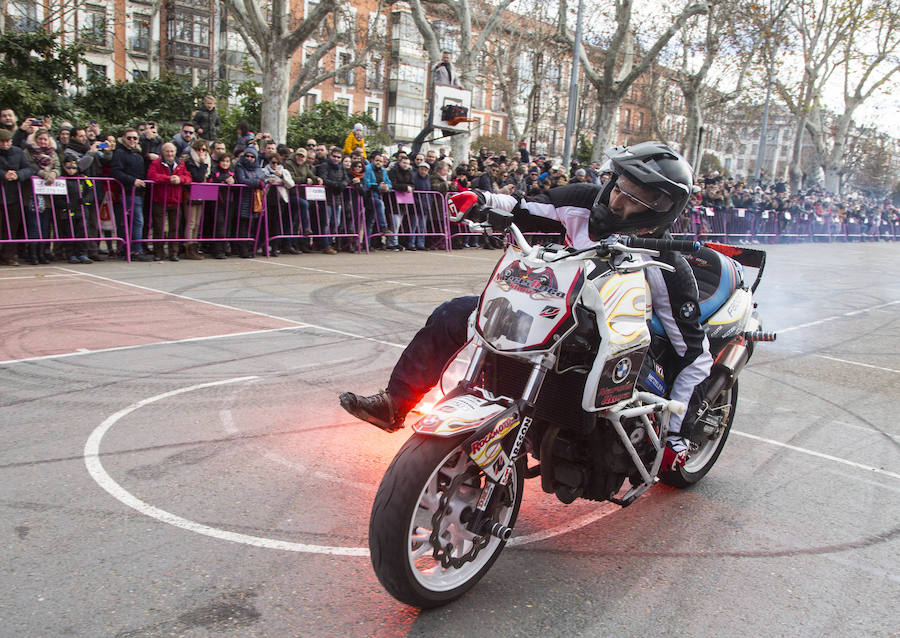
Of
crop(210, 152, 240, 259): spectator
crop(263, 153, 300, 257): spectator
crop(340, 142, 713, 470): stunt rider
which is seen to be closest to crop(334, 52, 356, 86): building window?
crop(263, 153, 300, 257): spectator

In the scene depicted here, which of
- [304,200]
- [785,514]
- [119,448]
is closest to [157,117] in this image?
[304,200]

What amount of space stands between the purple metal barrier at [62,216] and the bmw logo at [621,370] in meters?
10.0

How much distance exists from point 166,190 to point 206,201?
3.07 feet

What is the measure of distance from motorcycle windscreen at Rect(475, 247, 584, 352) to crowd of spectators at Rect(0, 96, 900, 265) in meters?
9.72

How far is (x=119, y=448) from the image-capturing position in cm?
436

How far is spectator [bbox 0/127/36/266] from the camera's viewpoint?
10.7 meters

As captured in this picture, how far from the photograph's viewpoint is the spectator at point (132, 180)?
11797 mm

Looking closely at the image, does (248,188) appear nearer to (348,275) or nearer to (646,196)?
(348,275)

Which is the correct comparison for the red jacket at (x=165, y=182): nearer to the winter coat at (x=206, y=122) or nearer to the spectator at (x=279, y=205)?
the spectator at (x=279, y=205)

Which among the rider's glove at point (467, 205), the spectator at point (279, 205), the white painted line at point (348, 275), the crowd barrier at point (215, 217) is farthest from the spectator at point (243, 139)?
the rider's glove at point (467, 205)

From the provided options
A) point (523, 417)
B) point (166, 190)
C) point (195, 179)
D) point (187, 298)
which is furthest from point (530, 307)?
point (195, 179)

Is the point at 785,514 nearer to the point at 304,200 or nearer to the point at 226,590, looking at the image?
the point at 226,590

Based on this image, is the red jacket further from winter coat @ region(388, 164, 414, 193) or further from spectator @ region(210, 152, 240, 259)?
winter coat @ region(388, 164, 414, 193)

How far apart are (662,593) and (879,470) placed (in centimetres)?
246
